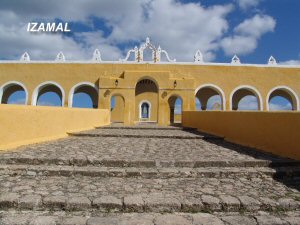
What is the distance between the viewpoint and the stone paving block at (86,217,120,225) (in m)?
2.71

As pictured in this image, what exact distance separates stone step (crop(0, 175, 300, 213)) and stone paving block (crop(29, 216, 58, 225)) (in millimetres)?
234

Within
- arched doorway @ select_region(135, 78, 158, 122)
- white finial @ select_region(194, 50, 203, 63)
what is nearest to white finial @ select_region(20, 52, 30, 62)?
arched doorway @ select_region(135, 78, 158, 122)

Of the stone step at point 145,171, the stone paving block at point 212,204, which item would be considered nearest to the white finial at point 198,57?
the stone step at point 145,171

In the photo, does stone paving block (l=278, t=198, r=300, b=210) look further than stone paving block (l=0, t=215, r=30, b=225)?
Yes

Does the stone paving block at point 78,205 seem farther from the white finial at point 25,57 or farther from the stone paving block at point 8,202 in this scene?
the white finial at point 25,57

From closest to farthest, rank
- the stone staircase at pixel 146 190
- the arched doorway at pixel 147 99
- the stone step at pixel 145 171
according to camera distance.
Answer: the stone staircase at pixel 146 190, the stone step at pixel 145 171, the arched doorway at pixel 147 99

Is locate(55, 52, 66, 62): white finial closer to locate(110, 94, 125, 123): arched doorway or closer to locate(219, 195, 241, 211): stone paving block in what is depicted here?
locate(110, 94, 125, 123): arched doorway

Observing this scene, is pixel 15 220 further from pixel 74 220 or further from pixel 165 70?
pixel 165 70

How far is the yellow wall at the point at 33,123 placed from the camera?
220 inches

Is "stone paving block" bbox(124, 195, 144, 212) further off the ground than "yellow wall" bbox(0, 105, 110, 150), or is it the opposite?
"yellow wall" bbox(0, 105, 110, 150)

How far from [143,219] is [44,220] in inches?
40.2

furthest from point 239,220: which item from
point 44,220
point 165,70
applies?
point 165,70

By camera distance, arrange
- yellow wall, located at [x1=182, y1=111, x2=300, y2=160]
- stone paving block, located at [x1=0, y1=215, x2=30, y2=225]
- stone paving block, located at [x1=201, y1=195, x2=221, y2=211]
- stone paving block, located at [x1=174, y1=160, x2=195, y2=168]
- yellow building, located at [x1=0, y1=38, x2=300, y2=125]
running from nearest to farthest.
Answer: stone paving block, located at [x1=0, y1=215, x2=30, y2=225], stone paving block, located at [x1=201, y1=195, x2=221, y2=211], stone paving block, located at [x1=174, y1=160, x2=195, y2=168], yellow wall, located at [x1=182, y1=111, x2=300, y2=160], yellow building, located at [x1=0, y1=38, x2=300, y2=125]

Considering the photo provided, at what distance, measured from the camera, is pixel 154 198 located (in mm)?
3242
